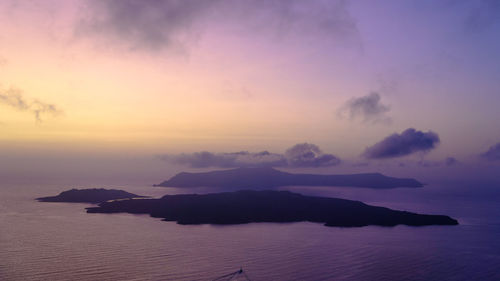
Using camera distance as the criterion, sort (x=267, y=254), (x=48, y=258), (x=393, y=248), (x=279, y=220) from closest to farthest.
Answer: (x=48, y=258) → (x=267, y=254) → (x=393, y=248) → (x=279, y=220)

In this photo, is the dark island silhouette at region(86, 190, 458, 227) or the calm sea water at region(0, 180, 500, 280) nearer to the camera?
the calm sea water at region(0, 180, 500, 280)

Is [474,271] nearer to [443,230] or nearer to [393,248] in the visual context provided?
[393,248]

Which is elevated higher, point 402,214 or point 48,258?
point 402,214

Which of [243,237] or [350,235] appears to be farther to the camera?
[350,235]

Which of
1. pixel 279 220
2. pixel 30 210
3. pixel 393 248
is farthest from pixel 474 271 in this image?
pixel 30 210

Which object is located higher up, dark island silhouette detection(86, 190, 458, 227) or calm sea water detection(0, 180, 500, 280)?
dark island silhouette detection(86, 190, 458, 227)
